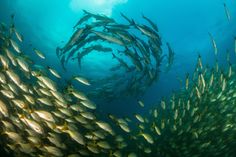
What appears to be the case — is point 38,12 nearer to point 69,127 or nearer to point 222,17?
point 222,17

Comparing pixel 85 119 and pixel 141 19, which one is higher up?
pixel 141 19

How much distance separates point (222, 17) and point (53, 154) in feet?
65.4

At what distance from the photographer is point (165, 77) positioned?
27719mm

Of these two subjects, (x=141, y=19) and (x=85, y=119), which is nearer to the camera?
(x=85, y=119)

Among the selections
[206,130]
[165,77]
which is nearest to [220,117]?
[206,130]

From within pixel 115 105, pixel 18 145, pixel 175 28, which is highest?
pixel 175 28

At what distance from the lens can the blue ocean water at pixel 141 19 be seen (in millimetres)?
23906

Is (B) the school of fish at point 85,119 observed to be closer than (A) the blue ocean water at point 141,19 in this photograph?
Yes

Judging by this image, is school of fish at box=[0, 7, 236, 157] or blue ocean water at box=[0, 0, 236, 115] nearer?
school of fish at box=[0, 7, 236, 157]

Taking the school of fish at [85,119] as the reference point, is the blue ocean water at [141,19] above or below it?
above

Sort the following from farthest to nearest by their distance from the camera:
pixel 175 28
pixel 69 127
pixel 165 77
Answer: pixel 165 77 < pixel 175 28 < pixel 69 127

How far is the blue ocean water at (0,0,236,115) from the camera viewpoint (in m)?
23.9

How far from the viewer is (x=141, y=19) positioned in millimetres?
25938

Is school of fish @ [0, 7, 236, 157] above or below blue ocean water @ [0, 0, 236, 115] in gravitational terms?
below
